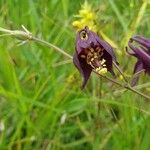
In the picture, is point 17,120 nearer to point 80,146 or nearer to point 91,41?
point 80,146

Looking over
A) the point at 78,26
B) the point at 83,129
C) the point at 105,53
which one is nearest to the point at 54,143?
the point at 83,129

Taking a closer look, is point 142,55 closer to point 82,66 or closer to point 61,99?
point 82,66

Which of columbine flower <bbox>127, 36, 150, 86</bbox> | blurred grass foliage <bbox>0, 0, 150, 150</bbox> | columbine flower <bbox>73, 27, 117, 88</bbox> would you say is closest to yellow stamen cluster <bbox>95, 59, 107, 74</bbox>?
columbine flower <bbox>73, 27, 117, 88</bbox>

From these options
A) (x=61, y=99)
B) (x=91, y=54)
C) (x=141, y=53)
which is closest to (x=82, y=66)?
(x=91, y=54)

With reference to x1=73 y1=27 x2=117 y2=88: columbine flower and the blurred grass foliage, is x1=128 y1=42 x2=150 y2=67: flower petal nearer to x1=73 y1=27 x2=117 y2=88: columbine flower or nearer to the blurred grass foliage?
x1=73 y1=27 x2=117 y2=88: columbine flower

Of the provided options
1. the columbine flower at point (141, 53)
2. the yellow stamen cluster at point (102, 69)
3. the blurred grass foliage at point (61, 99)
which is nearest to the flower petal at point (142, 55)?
the columbine flower at point (141, 53)

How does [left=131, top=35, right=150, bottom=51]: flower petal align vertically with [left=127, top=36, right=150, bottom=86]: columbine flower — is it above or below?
above

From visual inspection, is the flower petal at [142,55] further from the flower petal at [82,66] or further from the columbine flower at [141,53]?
the flower petal at [82,66]
